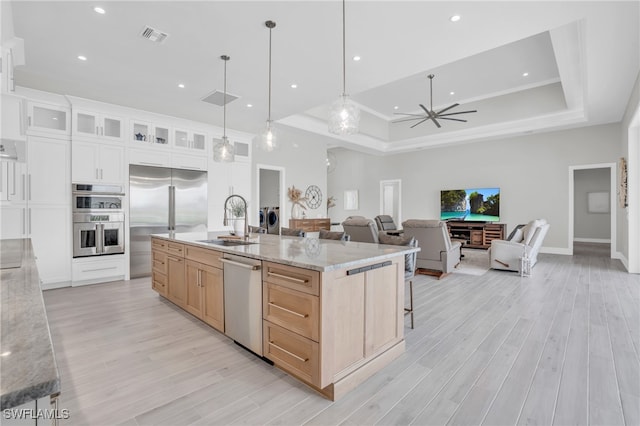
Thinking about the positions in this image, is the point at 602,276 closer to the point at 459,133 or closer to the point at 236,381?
the point at 459,133

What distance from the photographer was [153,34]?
11.2 ft

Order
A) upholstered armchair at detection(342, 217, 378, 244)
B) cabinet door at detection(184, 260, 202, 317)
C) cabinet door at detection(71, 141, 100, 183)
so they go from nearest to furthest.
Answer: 1. cabinet door at detection(184, 260, 202, 317)
2. cabinet door at detection(71, 141, 100, 183)
3. upholstered armchair at detection(342, 217, 378, 244)

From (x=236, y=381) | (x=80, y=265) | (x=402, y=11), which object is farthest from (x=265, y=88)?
(x=236, y=381)

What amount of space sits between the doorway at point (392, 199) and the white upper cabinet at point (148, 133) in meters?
7.59

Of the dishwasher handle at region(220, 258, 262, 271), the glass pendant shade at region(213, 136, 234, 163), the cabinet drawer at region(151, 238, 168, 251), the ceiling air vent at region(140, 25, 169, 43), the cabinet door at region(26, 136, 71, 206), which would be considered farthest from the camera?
the cabinet door at region(26, 136, 71, 206)

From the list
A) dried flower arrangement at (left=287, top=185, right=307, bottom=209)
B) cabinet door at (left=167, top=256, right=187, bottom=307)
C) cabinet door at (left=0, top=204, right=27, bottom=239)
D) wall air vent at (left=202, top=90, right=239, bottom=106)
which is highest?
wall air vent at (left=202, top=90, right=239, bottom=106)

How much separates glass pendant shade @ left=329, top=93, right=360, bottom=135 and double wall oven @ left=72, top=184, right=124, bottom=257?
411 centimetres

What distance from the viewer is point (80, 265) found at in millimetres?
4680

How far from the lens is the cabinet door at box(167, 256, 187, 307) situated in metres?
3.41

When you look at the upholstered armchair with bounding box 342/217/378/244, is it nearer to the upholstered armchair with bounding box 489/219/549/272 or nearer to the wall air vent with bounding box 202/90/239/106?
the upholstered armchair with bounding box 489/219/549/272

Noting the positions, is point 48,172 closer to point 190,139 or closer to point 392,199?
point 190,139

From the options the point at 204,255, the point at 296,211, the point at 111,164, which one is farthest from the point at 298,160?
the point at 204,255

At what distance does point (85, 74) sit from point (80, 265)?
9.31ft

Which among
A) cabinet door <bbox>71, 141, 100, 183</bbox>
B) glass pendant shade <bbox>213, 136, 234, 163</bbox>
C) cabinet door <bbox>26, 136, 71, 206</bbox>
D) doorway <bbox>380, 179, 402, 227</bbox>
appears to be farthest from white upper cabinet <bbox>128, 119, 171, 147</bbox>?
doorway <bbox>380, 179, 402, 227</bbox>
